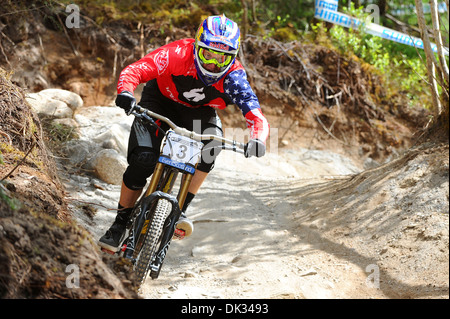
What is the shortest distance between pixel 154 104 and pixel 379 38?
25.1 ft

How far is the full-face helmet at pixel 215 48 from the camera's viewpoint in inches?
152

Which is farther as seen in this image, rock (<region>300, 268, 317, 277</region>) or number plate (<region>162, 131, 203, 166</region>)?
rock (<region>300, 268, 317, 277</region>)

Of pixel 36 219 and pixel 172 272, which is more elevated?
pixel 36 219

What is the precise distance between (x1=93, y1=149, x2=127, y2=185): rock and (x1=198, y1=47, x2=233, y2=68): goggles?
2568 millimetres

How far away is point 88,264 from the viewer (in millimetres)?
2658

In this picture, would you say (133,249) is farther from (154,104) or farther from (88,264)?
(154,104)

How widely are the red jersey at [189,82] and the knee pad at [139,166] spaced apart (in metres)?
0.58

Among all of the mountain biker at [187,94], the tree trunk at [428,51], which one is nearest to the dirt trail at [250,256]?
the mountain biker at [187,94]

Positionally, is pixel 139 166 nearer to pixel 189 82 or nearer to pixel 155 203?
pixel 155 203

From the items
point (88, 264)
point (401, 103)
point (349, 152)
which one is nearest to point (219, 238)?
point (88, 264)

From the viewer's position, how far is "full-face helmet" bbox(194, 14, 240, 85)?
386 centimetres

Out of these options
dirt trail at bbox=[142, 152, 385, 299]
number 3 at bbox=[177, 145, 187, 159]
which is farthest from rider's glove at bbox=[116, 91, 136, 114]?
dirt trail at bbox=[142, 152, 385, 299]

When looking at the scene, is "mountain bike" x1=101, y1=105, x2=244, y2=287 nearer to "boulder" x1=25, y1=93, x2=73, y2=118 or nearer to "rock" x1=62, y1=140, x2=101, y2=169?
"rock" x1=62, y1=140, x2=101, y2=169

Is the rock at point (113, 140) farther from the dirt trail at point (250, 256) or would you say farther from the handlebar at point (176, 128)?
the handlebar at point (176, 128)
